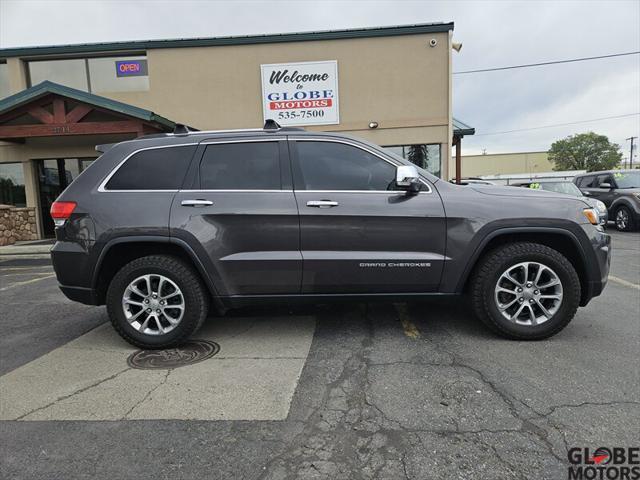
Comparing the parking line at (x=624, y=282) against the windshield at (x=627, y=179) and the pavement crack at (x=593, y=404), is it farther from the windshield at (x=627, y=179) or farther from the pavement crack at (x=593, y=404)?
the windshield at (x=627, y=179)

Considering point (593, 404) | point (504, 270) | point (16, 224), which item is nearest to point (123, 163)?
point (504, 270)

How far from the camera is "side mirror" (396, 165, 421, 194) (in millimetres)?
3409

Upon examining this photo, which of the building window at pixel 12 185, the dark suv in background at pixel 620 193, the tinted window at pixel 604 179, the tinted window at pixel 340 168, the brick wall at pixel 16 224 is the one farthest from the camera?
the building window at pixel 12 185

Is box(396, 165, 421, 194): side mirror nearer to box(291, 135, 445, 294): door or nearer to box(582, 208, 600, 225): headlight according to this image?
box(291, 135, 445, 294): door

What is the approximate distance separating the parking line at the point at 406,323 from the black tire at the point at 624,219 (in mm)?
11380

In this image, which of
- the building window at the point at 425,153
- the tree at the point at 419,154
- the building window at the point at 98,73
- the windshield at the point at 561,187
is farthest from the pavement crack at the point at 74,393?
the building window at the point at 98,73

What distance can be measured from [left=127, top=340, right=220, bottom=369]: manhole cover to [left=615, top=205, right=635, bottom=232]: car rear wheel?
13.5 meters

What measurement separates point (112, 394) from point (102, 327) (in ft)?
5.68

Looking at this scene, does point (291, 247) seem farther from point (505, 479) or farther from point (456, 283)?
point (505, 479)

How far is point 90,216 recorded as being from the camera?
364 cm

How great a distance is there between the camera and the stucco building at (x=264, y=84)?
13375 millimetres

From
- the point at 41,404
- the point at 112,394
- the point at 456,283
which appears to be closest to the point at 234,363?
the point at 112,394

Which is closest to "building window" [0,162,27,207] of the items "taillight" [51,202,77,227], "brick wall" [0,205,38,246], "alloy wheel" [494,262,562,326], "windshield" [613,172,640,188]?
"brick wall" [0,205,38,246]

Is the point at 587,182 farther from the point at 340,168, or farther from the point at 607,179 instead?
the point at 340,168
